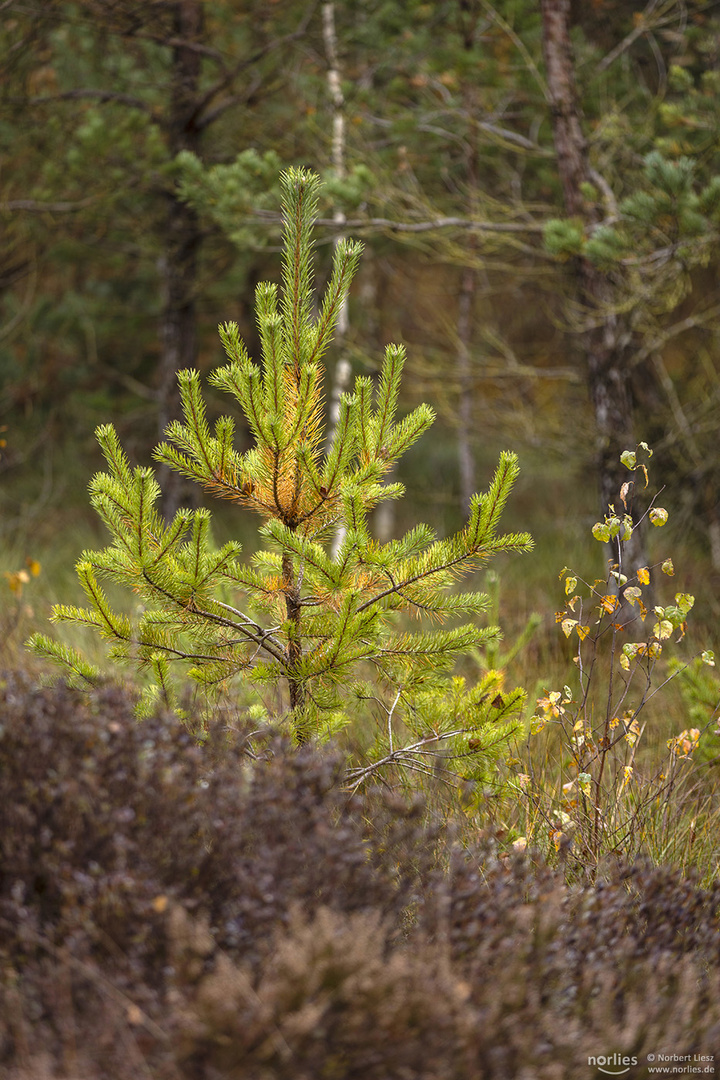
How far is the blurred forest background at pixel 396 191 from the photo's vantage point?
5.55 meters

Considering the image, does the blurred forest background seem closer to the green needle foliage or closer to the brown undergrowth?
the green needle foliage

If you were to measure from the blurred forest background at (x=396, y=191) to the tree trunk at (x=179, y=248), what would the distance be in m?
0.02

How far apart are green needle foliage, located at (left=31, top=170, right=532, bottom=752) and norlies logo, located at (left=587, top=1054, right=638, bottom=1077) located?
129 cm

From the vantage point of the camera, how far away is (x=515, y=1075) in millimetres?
1876

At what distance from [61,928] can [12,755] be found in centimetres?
47

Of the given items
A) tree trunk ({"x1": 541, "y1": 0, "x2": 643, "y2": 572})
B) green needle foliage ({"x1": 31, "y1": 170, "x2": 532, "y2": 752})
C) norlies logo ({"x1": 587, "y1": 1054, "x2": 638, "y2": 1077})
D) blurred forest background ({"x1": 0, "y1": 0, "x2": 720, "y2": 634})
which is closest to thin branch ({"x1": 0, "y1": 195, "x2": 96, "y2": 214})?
blurred forest background ({"x1": 0, "y1": 0, "x2": 720, "y2": 634})

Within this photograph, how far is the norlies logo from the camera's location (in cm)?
199

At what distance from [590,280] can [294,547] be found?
3.75 meters

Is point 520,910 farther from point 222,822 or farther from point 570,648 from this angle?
point 570,648

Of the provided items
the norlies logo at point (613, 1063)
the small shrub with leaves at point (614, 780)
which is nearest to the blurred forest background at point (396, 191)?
the small shrub with leaves at point (614, 780)

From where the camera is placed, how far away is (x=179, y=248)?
691 cm

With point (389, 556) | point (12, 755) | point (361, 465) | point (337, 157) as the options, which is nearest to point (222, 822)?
point (12, 755)

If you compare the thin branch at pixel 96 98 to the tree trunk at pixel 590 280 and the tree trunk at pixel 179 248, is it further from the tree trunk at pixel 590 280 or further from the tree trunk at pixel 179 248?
the tree trunk at pixel 590 280

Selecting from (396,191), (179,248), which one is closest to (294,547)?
(396,191)
